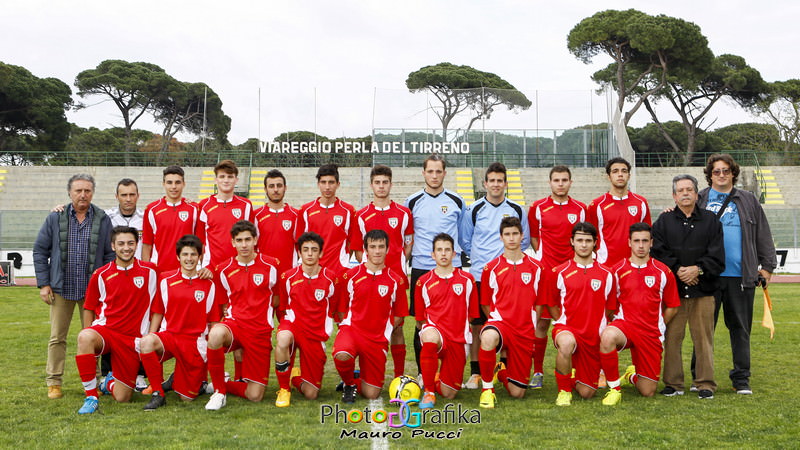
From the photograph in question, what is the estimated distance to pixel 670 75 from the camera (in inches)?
1487

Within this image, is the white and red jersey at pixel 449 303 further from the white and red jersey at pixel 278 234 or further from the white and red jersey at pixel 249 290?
the white and red jersey at pixel 278 234

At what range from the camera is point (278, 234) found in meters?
6.05

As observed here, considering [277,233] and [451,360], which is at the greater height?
[277,233]

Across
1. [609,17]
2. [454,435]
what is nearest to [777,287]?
[454,435]

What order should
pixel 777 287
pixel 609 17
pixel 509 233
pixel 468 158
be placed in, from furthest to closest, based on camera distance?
pixel 609 17
pixel 468 158
pixel 777 287
pixel 509 233

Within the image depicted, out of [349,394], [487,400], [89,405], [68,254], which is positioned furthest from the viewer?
[68,254]

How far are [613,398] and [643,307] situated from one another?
2.53 feet

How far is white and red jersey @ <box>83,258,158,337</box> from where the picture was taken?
17.3 ft

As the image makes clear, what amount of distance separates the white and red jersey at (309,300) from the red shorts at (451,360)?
0.82 m

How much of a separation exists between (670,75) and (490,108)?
1757 centimetres

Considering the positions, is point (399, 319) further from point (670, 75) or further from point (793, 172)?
point (670, 75)

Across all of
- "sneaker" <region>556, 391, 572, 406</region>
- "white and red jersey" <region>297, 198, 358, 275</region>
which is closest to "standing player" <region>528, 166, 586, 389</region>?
"sneaker" <region>556, 391, 572, 406</region>

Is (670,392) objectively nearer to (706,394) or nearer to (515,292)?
(706,394)

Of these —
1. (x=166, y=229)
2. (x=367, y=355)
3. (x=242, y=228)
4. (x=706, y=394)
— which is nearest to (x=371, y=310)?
(x=367, y=355)
